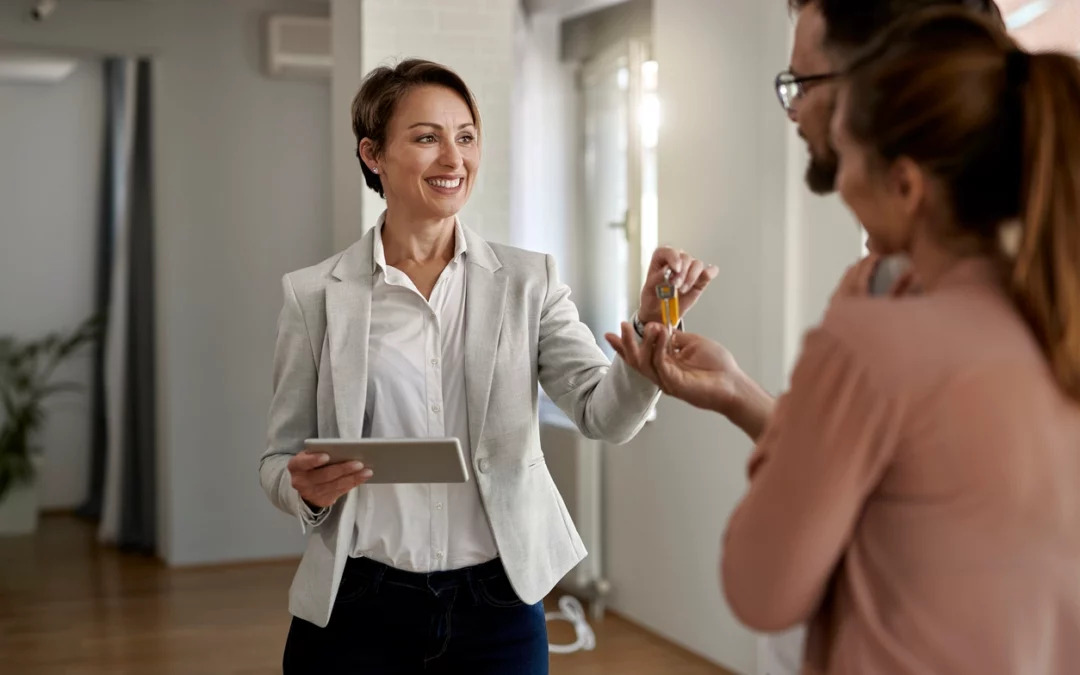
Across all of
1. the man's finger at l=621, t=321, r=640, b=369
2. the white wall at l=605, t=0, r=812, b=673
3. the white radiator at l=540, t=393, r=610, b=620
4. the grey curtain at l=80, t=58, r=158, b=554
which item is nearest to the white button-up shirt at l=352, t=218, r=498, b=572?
the man's finger at l=621, t=321, r=640, b=369

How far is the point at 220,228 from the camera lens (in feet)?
17.5

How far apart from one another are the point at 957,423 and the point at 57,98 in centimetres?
684

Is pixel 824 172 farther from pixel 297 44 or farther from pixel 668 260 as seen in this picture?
pixel 297 44

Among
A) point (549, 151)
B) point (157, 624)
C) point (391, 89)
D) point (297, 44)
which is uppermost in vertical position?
point (297, 44)

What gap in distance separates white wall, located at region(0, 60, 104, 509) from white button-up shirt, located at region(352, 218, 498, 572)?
17.8ft

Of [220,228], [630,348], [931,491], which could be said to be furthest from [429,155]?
[220,228]

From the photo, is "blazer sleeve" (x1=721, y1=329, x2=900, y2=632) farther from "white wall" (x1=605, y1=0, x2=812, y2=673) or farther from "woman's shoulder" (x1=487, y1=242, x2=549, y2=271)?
"white wall" (x1=605, y1=0, x2=812, y2=673)

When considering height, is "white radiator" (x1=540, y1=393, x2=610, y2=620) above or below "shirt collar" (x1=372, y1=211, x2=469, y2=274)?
below

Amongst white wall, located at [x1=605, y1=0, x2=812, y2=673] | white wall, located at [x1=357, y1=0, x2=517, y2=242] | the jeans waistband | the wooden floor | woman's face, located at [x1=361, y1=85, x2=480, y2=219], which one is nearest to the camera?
the jeans waistband

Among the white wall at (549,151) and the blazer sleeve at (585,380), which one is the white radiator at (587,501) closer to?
the white wall at (549,151)

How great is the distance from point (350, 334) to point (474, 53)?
2217 mm

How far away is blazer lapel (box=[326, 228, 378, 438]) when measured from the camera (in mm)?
1848

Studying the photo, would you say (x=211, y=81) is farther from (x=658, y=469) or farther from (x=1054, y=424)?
(x=1054, y=424)

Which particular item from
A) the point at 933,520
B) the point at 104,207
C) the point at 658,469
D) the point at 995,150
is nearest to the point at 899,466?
the point at 933,520
